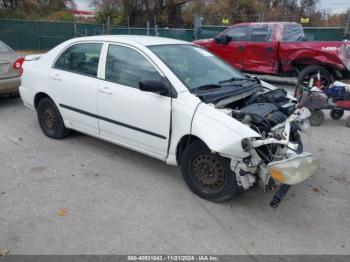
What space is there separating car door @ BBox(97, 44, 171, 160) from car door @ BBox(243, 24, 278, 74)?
618 cm

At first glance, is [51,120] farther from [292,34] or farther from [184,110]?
[292,34]

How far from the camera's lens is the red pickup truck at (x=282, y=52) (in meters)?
8.09

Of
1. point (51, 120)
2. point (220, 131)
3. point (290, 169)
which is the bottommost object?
point (51, 120)

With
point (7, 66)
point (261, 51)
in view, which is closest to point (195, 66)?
point (7, 66)

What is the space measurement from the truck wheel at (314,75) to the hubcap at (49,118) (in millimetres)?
6026

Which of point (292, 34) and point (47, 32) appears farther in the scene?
point (47, 32)

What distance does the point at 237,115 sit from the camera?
11.2 feet

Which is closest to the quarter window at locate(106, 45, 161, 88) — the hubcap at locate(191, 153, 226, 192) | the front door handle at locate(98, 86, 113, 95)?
the front door handle at locate(98, 86, 113, 95)

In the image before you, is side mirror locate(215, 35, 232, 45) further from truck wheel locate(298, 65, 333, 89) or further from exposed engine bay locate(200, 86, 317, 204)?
exposed engine bay locate(200, 86, 317, 204)

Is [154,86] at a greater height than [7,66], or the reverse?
[154,86]

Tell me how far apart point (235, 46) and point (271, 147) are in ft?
24.1

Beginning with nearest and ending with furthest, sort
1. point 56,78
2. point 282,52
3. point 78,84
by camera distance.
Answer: point 78,84
point 56,78
point 282,52

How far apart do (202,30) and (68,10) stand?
2504 centimetres

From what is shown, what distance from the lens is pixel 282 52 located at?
9016 mm
